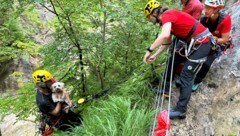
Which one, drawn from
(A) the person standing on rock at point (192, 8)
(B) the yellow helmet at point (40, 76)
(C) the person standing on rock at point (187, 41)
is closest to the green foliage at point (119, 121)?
(C) the person standing on rock at point (187, 41)

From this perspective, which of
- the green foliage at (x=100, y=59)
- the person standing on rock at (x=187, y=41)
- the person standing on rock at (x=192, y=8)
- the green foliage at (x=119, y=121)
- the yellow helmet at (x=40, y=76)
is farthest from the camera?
the person standing on rock at (x=192, y=8)

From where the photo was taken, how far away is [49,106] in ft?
16.8

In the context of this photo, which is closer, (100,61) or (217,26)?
(217,26)

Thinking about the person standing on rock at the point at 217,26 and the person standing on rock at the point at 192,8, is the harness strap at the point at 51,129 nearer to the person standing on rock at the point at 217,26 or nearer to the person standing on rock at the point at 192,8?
the person standing on rock at the point at 217,26

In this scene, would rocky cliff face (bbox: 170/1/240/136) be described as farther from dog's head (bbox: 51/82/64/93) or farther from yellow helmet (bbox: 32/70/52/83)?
yellow helmet (bbox: 32/70/52/83)

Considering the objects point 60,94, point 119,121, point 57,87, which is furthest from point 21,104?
point 119,121

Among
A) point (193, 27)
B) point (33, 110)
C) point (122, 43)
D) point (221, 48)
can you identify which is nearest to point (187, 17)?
point (193, 27)

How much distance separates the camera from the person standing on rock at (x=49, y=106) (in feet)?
16.4

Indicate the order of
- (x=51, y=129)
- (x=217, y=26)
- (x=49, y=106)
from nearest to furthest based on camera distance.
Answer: (x=217, y=26), (x=49, y=106), (x=51, y=129)

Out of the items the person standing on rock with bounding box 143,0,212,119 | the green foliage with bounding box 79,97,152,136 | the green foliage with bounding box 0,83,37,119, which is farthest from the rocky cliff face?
the green foliage with bounding box 0,83,37,119

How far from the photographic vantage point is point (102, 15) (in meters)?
5.72

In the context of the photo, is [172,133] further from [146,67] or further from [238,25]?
[238,25]

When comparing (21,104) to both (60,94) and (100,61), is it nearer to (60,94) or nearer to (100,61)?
(60,94)

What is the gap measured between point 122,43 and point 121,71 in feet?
2.43
